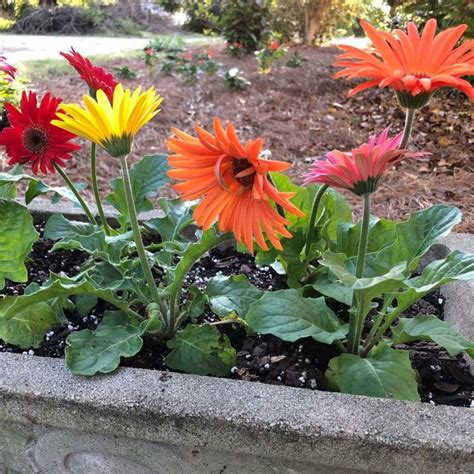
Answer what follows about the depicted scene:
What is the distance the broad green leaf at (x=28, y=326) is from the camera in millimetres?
1371

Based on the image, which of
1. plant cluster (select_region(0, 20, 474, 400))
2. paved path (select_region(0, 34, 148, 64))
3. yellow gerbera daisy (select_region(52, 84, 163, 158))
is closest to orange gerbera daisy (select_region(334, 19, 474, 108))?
plant cluster (select_region(0, 20, 474, 400))

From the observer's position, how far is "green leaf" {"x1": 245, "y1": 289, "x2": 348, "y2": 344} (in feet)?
3.98

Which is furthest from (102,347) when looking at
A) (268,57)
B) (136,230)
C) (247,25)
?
(247,25)

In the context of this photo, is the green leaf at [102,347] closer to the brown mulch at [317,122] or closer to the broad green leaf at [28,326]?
the broad green leaf at [28,326]

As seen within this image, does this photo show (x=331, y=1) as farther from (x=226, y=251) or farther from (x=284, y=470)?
(x=284, y=470)

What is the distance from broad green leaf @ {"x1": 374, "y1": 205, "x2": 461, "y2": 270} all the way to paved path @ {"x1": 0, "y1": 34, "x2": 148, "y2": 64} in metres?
6.45

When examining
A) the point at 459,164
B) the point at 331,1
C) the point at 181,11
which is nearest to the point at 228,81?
the point at 459,164

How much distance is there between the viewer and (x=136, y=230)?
125 centimetres

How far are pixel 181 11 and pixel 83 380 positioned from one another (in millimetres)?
12400

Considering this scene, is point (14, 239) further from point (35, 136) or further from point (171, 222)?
point (171, 222)

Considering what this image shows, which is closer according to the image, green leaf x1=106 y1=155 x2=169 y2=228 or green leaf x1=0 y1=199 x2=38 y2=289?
green leaf x1=0 y1=199 x2=38 y2=289

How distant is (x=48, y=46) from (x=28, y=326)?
27.4ft

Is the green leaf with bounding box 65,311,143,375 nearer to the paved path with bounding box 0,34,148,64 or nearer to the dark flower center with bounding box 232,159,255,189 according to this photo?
the dark flower center with bounding box 232,159,255,189

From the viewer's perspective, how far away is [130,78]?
5.67 meters
